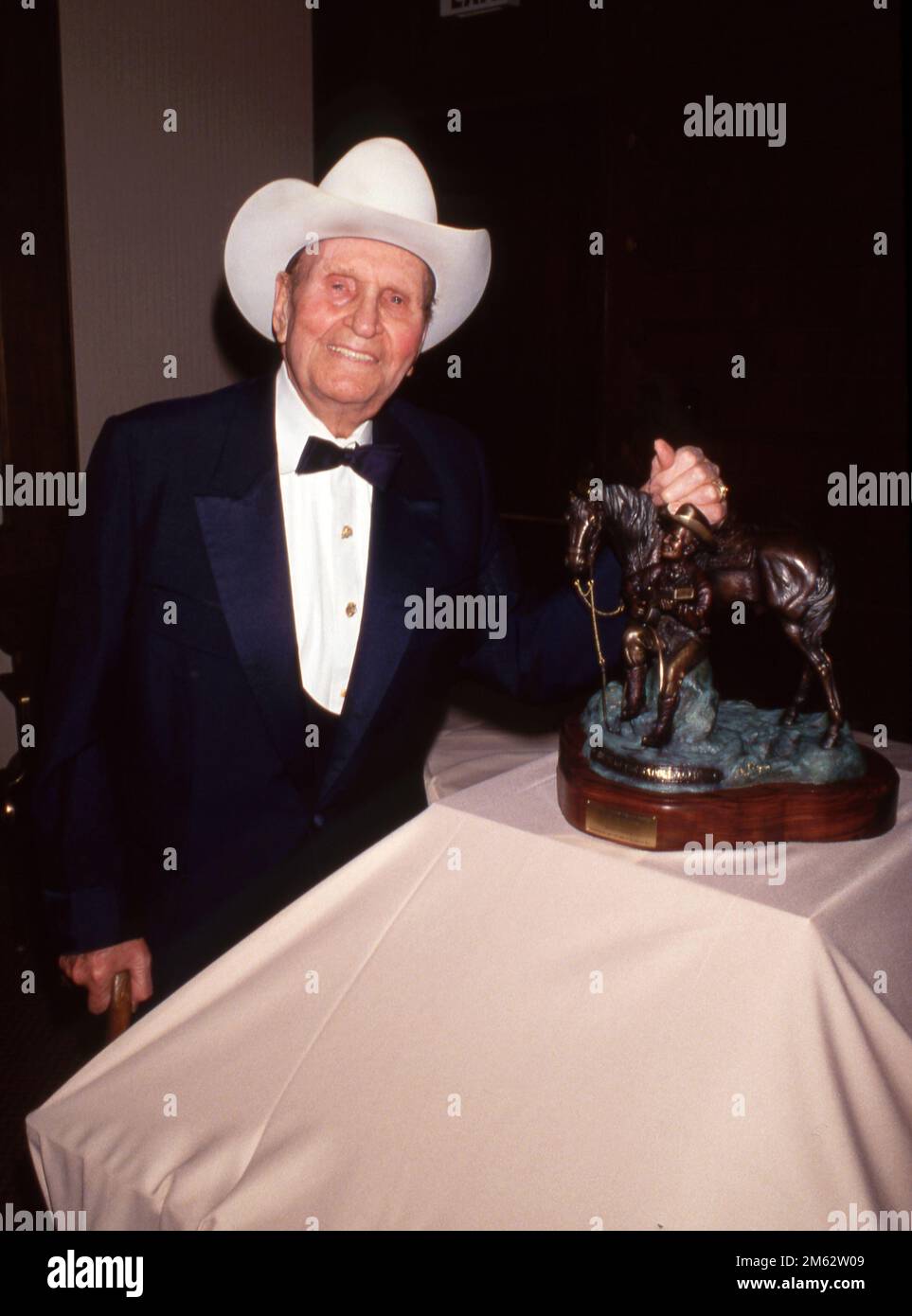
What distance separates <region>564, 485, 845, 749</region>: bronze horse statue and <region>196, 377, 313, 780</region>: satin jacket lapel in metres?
0.47

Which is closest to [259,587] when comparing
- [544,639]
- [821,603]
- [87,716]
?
[87,716]

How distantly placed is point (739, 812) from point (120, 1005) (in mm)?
972

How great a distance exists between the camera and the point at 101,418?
335cm

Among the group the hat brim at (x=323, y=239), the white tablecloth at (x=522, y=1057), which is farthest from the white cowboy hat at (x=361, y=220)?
the white tablecloth at (x=522, y=1057)

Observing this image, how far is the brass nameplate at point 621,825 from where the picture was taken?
1187mm

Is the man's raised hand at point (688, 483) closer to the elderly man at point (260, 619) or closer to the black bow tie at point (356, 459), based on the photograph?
the elderly man at point (260, 619)

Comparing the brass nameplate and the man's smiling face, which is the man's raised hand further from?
the man's smiling face

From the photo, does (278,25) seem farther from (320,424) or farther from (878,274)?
(320,424)

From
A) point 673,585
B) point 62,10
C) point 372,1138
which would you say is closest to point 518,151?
point 62,10

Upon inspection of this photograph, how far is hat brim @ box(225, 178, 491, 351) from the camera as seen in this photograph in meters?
1.54

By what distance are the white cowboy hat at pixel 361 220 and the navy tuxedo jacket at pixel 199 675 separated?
213mm

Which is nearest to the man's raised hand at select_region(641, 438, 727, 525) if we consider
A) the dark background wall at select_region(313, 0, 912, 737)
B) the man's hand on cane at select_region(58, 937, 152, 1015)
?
the man's hand on cane at select_region(58, 937, 152, 1015)

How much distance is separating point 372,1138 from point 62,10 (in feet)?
10.7

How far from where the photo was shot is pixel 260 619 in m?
1.55
